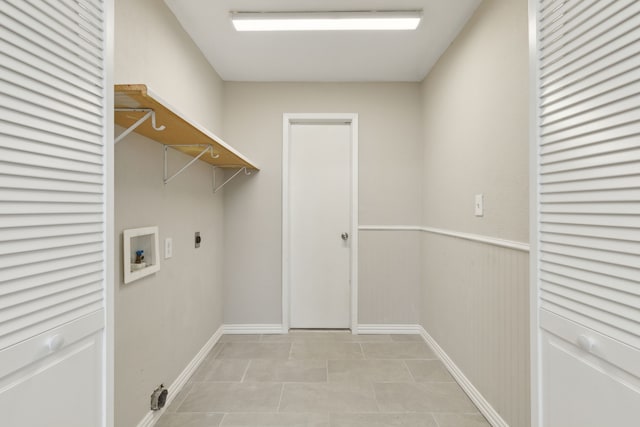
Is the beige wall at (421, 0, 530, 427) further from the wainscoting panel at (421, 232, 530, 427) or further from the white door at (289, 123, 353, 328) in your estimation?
the white door at (289, 123, 353, 328)

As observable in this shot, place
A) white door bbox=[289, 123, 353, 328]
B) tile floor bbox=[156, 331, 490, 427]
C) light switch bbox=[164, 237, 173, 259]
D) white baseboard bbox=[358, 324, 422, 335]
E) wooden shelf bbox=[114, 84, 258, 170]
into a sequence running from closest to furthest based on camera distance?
wooden shelf bbox=[114, 84, 258, 170], tile floor bbox=[156, 331, 490, 427], light switch bbox=[164, 237, 173, 259], white baseboard bbox=[358, 324, 422, 335], white door bbox=[289, 123, 353, 328]

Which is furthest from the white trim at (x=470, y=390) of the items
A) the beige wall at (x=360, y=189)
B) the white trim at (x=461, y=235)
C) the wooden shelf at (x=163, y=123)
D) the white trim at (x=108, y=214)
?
the wooden shelf at (x=163, y=123)

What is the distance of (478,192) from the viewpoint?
2180mm

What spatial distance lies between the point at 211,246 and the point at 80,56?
233cm

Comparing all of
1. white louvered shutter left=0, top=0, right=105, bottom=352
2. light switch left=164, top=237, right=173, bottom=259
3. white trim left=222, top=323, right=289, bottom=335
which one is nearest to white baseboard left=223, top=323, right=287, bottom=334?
white trim left=222, top=323, right=289, bottom=335

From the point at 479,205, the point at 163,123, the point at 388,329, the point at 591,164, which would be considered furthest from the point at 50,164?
the point at 388,329

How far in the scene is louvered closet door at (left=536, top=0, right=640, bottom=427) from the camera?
0.72 metres

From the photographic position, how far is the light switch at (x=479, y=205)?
83.5 inches

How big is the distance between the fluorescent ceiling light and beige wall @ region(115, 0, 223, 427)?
525 mm

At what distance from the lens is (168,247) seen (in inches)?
84.6

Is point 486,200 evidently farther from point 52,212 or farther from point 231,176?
point 231,176

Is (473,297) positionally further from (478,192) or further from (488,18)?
(488,18)

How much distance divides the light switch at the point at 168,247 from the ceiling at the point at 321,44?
58.7 inches

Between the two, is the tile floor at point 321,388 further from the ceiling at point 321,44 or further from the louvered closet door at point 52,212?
the ceiling at point 321,44
